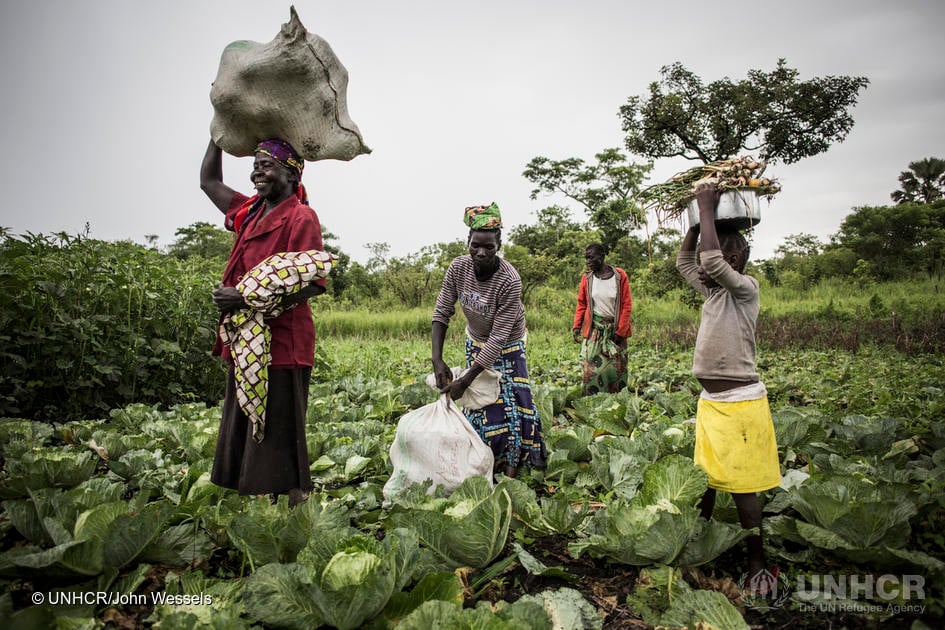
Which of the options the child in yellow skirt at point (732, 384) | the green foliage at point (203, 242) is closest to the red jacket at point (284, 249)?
the child in yellow skirt at point (732, 384)

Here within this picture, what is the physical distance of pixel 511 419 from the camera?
3100mm

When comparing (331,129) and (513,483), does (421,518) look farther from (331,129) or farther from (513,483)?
(331,129)

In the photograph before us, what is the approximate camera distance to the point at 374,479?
2.95 metres

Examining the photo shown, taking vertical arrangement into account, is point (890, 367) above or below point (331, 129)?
below

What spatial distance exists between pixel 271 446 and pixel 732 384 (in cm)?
181

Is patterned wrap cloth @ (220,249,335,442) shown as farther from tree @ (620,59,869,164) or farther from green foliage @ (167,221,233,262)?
green foliage @ (167,221,233,262)

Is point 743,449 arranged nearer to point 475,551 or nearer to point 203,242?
point 475,551

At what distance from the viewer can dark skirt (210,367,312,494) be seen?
86.7 inches

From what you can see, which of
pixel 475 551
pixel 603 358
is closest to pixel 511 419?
pixel 475 551

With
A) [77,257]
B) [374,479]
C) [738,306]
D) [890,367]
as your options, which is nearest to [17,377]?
[77,257]

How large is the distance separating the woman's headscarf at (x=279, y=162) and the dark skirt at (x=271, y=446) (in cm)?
69

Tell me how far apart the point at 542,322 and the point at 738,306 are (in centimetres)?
1154

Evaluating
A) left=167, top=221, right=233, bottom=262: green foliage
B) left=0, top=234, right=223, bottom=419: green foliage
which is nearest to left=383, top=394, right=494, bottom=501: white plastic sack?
left=0, top=234, right=223, bottom=419: green foliage

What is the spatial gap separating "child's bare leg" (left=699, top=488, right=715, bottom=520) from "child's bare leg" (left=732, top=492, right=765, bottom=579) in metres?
0.12
